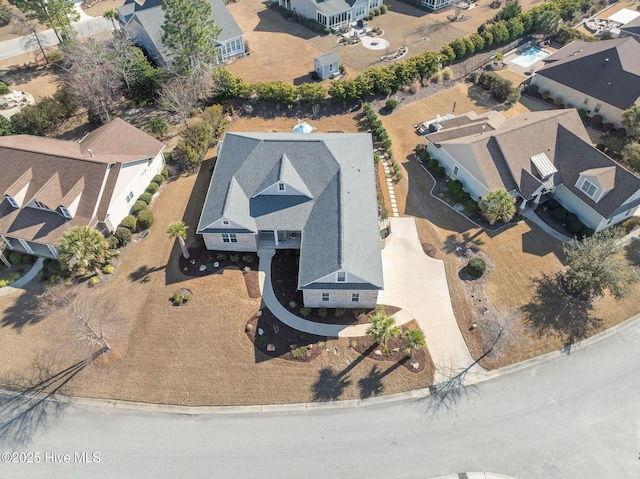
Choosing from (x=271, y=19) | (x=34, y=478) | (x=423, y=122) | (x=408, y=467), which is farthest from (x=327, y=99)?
(x=34, y=478)

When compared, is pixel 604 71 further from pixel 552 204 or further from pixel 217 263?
pixel 217 263

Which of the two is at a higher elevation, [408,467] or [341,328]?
[341,328]

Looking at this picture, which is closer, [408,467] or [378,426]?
[408,467]

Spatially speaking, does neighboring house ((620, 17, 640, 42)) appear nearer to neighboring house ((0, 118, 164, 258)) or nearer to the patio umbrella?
the patio umbrella

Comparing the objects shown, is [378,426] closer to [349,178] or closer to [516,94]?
[349,178]

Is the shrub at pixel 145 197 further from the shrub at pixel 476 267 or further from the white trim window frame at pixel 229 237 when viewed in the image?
the shrub at pixel 476 267

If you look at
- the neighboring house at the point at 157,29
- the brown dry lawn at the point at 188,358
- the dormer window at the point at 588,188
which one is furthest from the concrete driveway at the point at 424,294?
the neighboring house at the point at 157,29
